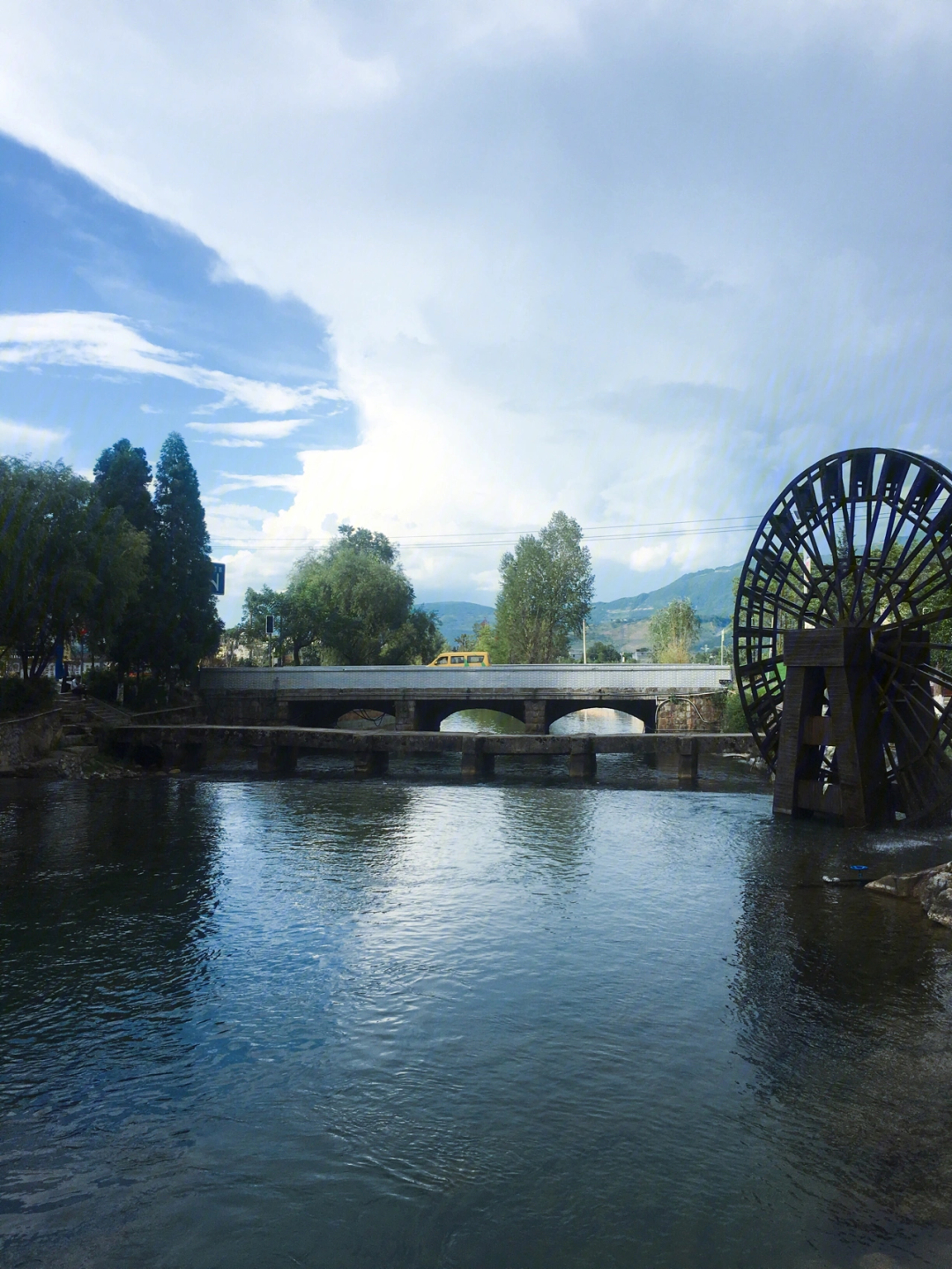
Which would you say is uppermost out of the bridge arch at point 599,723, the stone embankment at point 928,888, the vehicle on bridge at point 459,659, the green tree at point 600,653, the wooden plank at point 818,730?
the green tree at point 600,653

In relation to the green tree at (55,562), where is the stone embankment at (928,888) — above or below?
below

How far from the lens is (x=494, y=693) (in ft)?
140

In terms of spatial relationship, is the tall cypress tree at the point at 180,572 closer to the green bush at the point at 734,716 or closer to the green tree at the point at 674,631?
the green bush at the point at 734,716

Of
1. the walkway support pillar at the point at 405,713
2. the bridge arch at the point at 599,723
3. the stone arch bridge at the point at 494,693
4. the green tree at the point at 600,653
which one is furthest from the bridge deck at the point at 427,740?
the green tree at the point at 600,653

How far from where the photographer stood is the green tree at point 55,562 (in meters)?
30.4

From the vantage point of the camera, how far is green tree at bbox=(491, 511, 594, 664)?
75375 millimetres

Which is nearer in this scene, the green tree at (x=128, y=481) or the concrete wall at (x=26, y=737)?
the concrete wall at (x=26, y=737)

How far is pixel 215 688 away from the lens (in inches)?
1866

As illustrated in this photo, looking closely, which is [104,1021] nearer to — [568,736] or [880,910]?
[880,910]

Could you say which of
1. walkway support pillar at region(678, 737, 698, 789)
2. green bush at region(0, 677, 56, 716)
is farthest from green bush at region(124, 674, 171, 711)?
walkway support pillar at region(678, 737, 698, 789)

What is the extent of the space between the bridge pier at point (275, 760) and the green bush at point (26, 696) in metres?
8.14

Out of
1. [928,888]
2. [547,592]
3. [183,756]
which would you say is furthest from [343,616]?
[928,888]

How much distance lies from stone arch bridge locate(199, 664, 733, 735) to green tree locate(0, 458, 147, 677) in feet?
37.1

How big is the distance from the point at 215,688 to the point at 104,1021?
1505 inches
